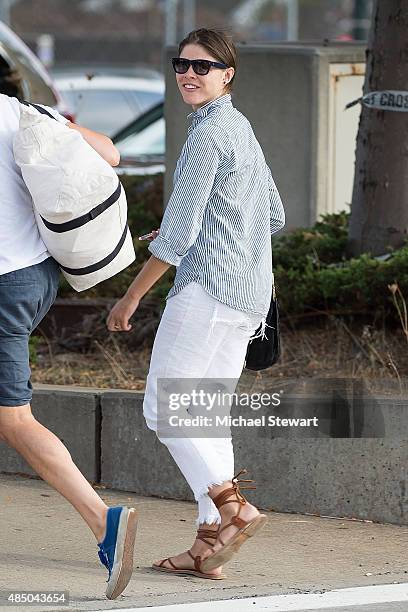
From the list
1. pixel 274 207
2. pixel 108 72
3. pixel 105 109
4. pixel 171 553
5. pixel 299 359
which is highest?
pixel 274 207

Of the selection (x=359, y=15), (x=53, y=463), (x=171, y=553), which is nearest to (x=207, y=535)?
(x=171, y=553)

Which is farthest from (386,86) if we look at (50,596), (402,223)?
(50,596)

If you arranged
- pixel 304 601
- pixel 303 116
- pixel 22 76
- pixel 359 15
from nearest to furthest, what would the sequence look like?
pixel 304 601
pixel 303 116
pixel 22 76
pixel 359 15

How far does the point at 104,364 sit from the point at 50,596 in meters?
2.92

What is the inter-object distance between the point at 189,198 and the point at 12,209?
594 mm

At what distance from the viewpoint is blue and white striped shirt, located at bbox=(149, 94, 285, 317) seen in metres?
4.79

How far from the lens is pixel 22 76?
1134cm

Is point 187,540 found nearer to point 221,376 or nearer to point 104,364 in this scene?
point 221,376

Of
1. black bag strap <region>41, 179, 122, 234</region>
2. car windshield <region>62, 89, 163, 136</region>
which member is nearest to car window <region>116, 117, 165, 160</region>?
car windshield <region>62, 89, 163, 136</region>

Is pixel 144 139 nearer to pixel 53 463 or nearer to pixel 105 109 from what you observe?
pixel 105 109

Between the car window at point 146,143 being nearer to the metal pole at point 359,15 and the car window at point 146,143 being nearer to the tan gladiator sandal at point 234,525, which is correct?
the metal pole at point 359,15

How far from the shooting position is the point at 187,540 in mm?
5605

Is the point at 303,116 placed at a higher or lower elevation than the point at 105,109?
higher

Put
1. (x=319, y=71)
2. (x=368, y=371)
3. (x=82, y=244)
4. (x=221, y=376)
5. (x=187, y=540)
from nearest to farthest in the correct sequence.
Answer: (x=82, y=244) < (x=221, y=376) < (x=187, y=540) < (x=368, y=371) < (x=319, y=71)
